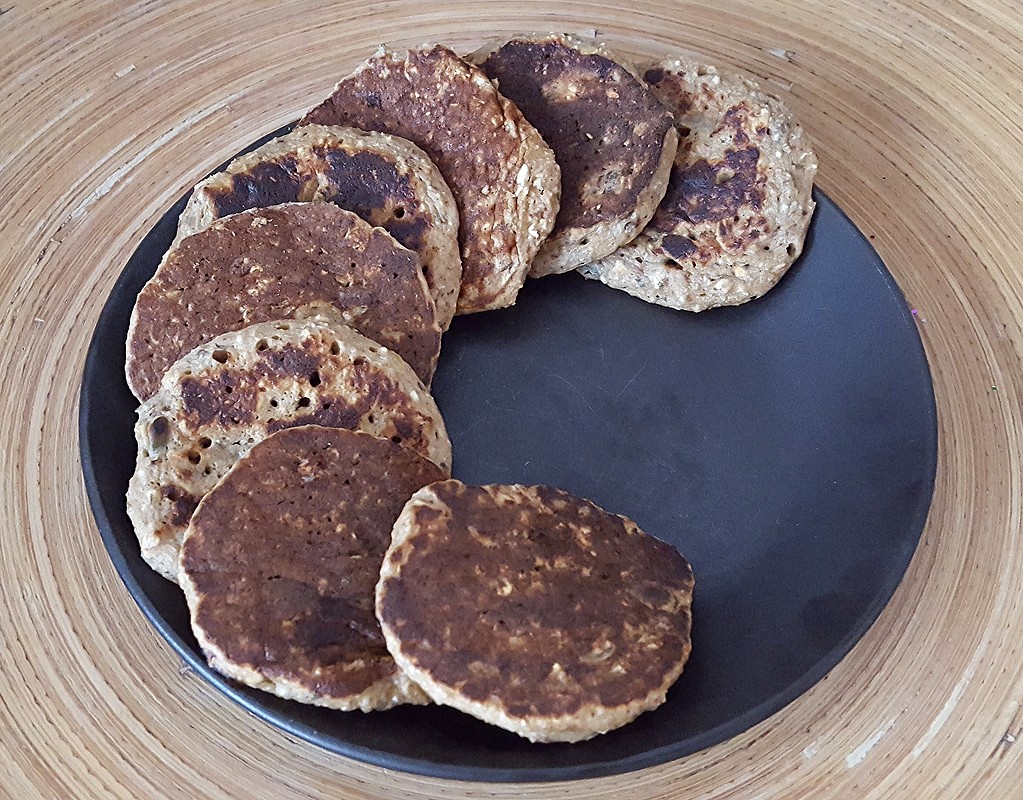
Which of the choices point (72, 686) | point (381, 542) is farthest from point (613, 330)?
point (72, 686)

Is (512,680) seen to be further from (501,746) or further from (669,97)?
(669,97)

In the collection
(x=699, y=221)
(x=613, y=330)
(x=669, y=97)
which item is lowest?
(x=613, y=330)

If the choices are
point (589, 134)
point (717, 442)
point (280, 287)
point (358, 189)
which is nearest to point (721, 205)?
point (589, 134)

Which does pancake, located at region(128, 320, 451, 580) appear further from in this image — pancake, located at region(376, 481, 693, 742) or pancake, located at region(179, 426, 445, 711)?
pancake, located at region(376, 481, 693, 742)

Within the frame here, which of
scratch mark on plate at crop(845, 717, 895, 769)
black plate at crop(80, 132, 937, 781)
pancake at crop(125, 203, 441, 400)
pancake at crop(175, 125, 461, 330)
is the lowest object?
scratch mark on plate at crop(845, 717, 895, 769)

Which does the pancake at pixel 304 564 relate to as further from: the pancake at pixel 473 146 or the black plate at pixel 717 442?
the pancake at pixel 473 146

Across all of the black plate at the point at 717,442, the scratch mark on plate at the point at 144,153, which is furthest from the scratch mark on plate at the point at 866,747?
the scratch mark on plate at the point at 144,153

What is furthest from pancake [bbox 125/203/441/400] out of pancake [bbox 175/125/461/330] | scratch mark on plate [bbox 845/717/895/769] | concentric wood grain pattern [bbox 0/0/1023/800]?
scratch mark on plate [bbox 845/717/895/769]

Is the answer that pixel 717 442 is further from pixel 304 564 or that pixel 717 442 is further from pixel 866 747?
pixel 304 564
